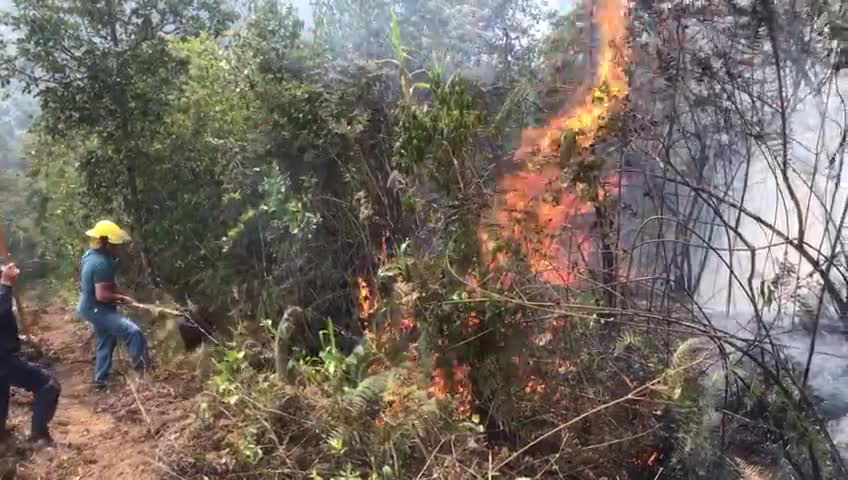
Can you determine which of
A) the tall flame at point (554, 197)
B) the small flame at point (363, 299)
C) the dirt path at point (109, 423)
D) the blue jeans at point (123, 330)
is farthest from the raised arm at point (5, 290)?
the tall flame at point (554, 197)

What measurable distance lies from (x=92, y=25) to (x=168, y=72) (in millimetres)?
790

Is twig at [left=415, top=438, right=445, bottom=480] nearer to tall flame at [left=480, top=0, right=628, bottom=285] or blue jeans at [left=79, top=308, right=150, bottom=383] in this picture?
tall flame at [left=480, top=0, right=628, bottom=285]

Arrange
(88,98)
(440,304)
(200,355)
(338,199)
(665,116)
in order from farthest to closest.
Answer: (88,98) → (338,199) → (200,355) → (665,116) → (440,304)

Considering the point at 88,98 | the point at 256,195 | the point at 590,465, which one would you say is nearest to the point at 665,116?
the point at 590,465

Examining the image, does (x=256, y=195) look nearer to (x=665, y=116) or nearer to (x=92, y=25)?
(x=92, y=25)

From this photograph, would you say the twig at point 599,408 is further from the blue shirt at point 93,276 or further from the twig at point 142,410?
the blue shirt at point 93,276

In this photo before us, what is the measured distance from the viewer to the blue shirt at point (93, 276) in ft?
18.0

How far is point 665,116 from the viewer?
14.9 ft

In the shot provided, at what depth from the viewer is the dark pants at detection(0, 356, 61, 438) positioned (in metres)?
4.48

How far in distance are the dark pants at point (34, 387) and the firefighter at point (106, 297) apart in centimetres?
97

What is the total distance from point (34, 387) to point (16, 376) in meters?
0.15

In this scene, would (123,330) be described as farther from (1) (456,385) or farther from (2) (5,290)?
(1) (456,385)

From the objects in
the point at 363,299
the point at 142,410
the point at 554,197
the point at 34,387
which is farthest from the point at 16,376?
the point at 554,197

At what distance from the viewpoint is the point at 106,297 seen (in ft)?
18.1
